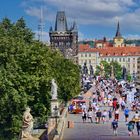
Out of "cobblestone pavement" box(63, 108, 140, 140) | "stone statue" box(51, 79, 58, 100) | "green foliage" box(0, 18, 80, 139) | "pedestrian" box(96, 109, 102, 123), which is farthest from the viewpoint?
"pedestrian" box(96, 109, 102, 123)

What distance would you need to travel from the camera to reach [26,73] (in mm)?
36719

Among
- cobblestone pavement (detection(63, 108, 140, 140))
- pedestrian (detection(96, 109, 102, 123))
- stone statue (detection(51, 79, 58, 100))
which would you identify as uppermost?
stone statue (detection(51, 79, 58, 100))

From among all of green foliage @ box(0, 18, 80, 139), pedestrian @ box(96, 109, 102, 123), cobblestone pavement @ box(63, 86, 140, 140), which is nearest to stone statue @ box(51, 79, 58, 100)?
green foliage @ box(0, 18, 80, 139)

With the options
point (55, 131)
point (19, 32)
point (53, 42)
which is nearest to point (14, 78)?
point (55, 131)

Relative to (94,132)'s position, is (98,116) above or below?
above

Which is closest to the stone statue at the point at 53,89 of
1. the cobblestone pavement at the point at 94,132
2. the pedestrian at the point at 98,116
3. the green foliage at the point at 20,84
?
the green foliage at the point at 20,84

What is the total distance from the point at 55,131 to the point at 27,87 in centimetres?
736

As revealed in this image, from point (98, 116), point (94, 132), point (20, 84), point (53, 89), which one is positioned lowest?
point (94, 132)

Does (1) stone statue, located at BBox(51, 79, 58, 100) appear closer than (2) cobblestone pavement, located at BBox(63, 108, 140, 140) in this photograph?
No

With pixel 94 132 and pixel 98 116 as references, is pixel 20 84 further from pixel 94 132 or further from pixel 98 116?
pixel 94 132

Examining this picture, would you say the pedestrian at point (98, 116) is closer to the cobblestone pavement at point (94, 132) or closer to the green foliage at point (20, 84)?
the cobblestone pavement at point (94, 132)

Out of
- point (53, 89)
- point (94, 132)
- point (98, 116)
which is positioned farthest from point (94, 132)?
point (98, 116)

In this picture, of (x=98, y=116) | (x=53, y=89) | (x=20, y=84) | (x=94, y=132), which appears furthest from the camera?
(x=98, y=116)

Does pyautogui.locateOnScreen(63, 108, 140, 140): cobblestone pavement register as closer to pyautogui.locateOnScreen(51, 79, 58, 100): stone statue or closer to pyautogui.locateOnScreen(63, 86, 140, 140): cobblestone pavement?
pyautogui.locateOnScreen(63, 86, 140, 140): cobblestone pavement
